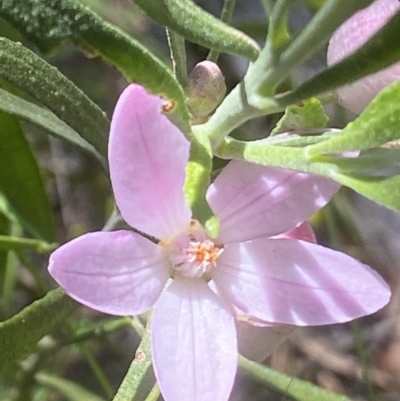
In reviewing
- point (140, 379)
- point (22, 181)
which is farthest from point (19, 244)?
point (140, 379)

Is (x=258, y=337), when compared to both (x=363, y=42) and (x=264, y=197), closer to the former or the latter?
(x=264, y=197)

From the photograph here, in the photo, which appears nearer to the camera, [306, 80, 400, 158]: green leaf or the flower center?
[306, 80, 400, 158]: green leaf

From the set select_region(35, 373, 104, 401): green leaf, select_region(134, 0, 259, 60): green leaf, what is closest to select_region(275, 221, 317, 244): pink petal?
select_region(134, 0, 259, 60): green leaf

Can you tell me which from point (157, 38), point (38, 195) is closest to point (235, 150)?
point (38, 195)

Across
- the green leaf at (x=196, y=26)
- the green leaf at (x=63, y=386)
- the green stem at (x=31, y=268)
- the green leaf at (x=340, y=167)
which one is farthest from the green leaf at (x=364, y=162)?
the green leaf at (x=63, y=386)

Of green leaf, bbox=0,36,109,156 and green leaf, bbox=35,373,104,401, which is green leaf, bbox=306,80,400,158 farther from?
green leaf, bbox=35,373,104,401

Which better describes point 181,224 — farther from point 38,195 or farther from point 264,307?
point 38,195
